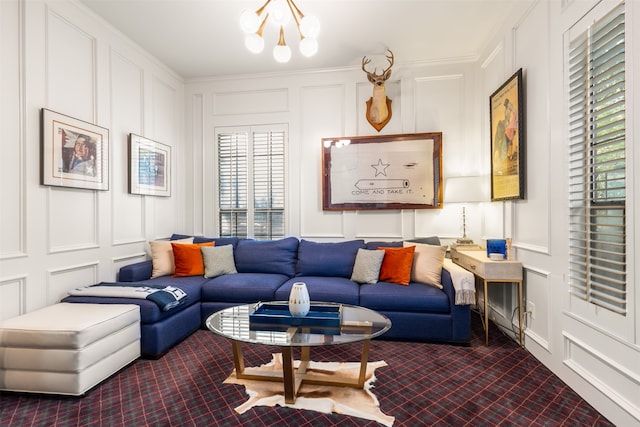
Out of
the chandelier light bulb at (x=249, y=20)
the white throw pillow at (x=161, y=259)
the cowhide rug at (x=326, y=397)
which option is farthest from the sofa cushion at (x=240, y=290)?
the chandelier light bulb at (x=249, y=20)

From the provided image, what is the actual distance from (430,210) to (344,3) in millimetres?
2424


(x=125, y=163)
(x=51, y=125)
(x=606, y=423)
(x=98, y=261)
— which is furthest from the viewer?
(x=125, y=163)

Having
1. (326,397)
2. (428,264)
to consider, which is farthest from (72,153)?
(428,264)

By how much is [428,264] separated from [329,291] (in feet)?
3.37

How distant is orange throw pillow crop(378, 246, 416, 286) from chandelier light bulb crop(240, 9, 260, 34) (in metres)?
2.38

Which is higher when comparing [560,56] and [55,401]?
[560,56]

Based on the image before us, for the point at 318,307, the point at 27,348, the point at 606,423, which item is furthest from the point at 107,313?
the point at 606,423

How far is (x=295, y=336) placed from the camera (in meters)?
1.89

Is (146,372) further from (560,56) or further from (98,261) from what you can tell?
(560,56)

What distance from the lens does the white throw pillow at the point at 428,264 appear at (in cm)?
308

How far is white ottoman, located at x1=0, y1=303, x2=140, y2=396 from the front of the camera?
1.98 metres

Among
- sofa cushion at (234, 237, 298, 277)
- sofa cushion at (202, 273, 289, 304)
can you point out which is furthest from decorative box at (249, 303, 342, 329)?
sofa cushion at (234, 237, 298, 277)

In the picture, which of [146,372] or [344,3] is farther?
[344,3]

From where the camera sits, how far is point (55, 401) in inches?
77.5
